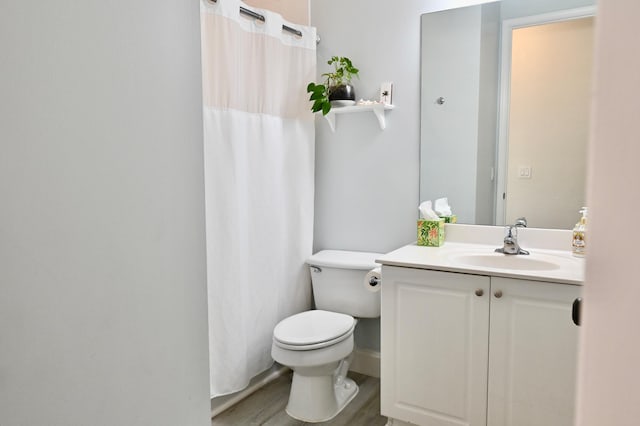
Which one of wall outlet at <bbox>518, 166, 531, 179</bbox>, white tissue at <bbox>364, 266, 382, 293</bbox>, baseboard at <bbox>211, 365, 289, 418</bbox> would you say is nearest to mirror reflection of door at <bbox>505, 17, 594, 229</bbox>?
wall outlet at <bbox>518, 166, 531, 179</bbox>

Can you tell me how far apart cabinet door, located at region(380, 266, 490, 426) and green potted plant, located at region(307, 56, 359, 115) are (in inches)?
38.1

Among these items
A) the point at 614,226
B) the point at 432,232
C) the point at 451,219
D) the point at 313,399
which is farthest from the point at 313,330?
the point at 614,226

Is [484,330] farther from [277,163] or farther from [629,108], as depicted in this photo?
[629,108]

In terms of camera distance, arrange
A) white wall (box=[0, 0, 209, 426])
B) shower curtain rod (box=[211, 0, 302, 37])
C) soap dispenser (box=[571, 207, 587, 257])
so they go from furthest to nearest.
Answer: shower curtain rod (box=[211, 0, 302, 37]), soap dispenser (box=[571, 207, 587, 257]), white wall (box=[0, 0, 209, 426])

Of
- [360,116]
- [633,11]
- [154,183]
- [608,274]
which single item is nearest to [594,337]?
[608,274]

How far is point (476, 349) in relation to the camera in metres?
1.77

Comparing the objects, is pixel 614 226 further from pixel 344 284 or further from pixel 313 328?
pixel 344 284

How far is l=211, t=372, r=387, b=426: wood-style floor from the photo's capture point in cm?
215

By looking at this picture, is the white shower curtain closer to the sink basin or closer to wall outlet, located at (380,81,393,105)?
wall outlet, located at (380,81,393,105)

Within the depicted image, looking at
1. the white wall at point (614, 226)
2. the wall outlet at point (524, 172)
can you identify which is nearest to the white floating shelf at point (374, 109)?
the wall outlet at point (524, 172)

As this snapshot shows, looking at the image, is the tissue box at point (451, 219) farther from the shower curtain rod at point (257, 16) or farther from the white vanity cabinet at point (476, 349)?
the shower curtain rod at point (257, 16)

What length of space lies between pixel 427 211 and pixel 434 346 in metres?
0.69

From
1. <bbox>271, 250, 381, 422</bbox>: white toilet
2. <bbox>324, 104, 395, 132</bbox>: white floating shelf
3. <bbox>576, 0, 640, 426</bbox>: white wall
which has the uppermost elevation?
<bbox>324, 104, 395, 132</bbox>: white floating shelf

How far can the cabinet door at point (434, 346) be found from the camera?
1775mm
